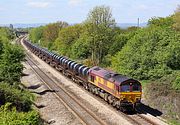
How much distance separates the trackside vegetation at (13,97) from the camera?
17109 mm

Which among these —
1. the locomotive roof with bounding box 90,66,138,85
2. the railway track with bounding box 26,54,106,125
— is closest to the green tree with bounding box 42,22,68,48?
the railway track with bounding box 26,54,106,125

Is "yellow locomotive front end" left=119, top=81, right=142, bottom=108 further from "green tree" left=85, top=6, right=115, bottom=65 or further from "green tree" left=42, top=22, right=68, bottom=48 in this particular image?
"green tree" left=42, top=22, right=68, bottom=48

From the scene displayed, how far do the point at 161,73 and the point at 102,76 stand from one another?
9297 mm

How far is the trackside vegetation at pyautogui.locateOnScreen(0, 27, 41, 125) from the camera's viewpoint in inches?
674

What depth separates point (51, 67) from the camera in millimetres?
72188

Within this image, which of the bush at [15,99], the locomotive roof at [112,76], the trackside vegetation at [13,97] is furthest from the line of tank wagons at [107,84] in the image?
the bush at [15,99]

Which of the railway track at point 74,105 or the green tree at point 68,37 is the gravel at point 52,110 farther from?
the green tree at point 68,37

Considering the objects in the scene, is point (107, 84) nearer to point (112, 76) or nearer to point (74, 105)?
point (112, 76)

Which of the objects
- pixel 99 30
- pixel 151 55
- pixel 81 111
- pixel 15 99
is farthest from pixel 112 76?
pixel 99 30

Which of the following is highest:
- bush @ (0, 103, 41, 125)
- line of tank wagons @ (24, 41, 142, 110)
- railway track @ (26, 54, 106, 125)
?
bush @ (0, 103, 41, 125)

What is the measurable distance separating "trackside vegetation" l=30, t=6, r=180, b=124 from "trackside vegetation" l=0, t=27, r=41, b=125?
39.6 feet

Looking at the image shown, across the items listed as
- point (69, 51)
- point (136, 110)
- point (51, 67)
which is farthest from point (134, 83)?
point (69, 51)

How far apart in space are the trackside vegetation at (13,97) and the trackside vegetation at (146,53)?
1207cm

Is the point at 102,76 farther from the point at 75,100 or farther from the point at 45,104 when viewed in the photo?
the point at 45,104
